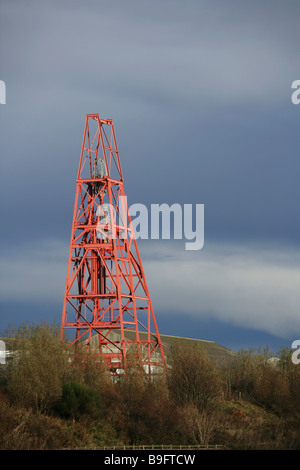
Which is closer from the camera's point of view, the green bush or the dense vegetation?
the dense vegetation

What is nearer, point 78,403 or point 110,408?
point 78,403

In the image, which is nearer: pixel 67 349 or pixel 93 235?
pixel 67 349

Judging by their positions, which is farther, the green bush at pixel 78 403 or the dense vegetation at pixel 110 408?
the green bush at pixel 78 403

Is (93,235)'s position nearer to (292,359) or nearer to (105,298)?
(105,298)

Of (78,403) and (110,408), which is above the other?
(78,403)

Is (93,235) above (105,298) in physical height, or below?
above

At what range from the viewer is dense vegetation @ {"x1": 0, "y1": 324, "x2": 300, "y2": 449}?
37375mm

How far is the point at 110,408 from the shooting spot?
1665 inches

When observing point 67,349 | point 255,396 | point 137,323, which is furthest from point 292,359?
point 67,349

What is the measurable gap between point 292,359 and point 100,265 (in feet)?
65.2

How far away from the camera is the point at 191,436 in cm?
4094

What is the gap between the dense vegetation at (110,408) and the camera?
123ft
